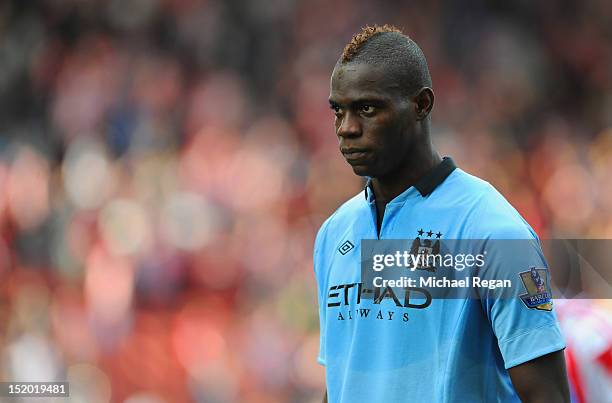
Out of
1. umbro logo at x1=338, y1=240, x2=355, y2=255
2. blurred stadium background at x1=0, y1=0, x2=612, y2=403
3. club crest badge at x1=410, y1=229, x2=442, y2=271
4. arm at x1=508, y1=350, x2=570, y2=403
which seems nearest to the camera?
arm at x1=508, y1=350, x2=570, y2=403

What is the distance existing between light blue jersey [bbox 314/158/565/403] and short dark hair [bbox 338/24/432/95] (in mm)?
227

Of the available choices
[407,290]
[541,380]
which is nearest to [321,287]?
[407,290]

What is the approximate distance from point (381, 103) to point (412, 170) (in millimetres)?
197

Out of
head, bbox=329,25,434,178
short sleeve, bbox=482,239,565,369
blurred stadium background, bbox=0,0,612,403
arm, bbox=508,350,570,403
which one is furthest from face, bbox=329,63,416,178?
blurred stadium background, bbox=0,0,612,403

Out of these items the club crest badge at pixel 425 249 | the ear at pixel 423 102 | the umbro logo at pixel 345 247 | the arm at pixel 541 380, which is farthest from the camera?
the umbro logo at pixel 345 247

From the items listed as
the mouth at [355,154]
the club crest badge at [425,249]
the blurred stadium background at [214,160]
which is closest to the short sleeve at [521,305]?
the club crest badge at [425,249]

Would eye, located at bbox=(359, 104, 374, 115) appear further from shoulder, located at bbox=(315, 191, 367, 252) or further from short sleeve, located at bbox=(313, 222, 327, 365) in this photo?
short sleeve, located at bbox=(313, 222, 327, 365)

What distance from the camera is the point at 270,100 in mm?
4887

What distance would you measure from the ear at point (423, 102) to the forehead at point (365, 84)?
7 centimetres

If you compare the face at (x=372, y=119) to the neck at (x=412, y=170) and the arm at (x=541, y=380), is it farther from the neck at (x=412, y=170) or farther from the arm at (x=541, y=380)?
the arm at (x=541, y=380)

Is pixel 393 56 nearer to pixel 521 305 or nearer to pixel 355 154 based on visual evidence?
pixel 355 154

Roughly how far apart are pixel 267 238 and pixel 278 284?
0.86 ft

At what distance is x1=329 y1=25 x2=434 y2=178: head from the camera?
2.10 meters

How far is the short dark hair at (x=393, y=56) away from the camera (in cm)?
213
